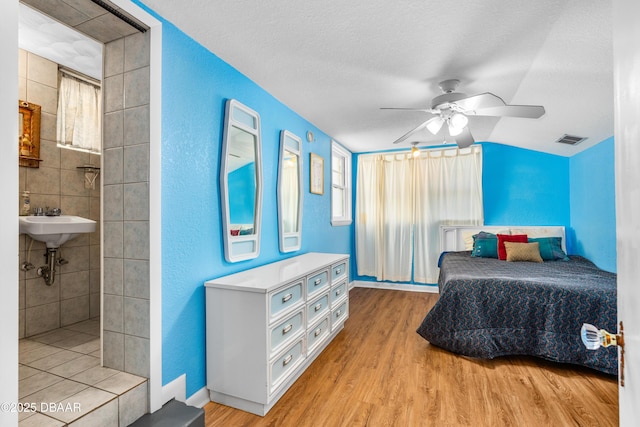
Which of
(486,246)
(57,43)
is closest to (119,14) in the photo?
(57,43)

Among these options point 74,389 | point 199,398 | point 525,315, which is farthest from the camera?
point 525,315

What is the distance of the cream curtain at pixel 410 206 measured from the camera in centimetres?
484

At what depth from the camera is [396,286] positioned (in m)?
5.17

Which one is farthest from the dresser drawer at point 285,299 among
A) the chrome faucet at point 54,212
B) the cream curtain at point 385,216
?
the cream curtain at point 385,216

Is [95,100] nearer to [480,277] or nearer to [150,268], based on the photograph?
[150,268]

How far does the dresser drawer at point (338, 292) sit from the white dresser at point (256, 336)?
621 mm

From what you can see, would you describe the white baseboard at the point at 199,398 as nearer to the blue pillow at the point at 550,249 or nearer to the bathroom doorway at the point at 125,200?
the bathroom doorway at the point at 125,200

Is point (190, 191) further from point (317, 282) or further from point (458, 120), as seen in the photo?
point (458, 120)

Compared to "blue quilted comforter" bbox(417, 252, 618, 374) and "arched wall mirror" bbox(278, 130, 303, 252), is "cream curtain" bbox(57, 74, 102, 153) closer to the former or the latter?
"arched wall mirror" bbox(278, 130, 303, 252)

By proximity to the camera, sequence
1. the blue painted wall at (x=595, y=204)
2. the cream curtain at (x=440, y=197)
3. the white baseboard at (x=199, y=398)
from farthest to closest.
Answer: the cream curtain at (x=440, y=197) < the blue painted wall at (x=595, y=204) < the white baseboard at (x=199, y=398)

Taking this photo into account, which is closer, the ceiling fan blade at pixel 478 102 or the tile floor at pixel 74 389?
the tile floor at pixel 74 389

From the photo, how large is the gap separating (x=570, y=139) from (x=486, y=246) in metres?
1.55

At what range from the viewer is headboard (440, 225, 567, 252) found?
4.38 m

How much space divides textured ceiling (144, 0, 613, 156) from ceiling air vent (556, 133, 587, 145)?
0.91ft
